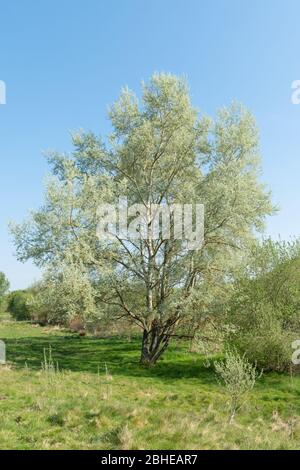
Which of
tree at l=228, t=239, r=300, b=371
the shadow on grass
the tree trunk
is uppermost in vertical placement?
tree at l=228, t=239, r=300, b=371

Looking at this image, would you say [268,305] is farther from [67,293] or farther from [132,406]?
[132,406]

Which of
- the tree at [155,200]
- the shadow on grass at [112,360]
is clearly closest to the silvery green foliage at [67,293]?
the tree at [155,200]

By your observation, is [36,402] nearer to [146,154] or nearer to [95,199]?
[95,199]

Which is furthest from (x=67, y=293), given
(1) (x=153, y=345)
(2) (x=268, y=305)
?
(2) (x=268, y=305)

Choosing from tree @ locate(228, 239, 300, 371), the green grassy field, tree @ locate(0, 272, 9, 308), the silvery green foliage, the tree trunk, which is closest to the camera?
the green grassy field

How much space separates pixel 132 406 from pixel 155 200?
17.0 m

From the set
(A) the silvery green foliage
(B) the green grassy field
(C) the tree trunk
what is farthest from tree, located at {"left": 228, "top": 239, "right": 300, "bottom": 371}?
(A) the silvery green foliage

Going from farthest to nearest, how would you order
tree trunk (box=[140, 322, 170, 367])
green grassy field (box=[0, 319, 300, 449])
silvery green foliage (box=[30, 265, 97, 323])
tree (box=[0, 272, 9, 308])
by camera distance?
tree (box=[0, 272, 9, 308]) → tree trunk (box=[140, 322, 170, 367]) → silvery green foliage (box=[30, 265, 97, 323]) → green grassy field (box=[0, 319, 300, 449])

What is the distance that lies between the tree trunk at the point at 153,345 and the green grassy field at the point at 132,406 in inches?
30.2

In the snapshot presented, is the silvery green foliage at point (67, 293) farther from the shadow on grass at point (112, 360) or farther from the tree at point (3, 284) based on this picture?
the tree at point (3, 284)

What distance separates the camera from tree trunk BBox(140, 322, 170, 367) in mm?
26531

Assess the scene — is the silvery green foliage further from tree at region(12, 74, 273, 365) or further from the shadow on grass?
the shadow on grass

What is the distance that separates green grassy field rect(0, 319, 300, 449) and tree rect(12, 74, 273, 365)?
13.2 feet
